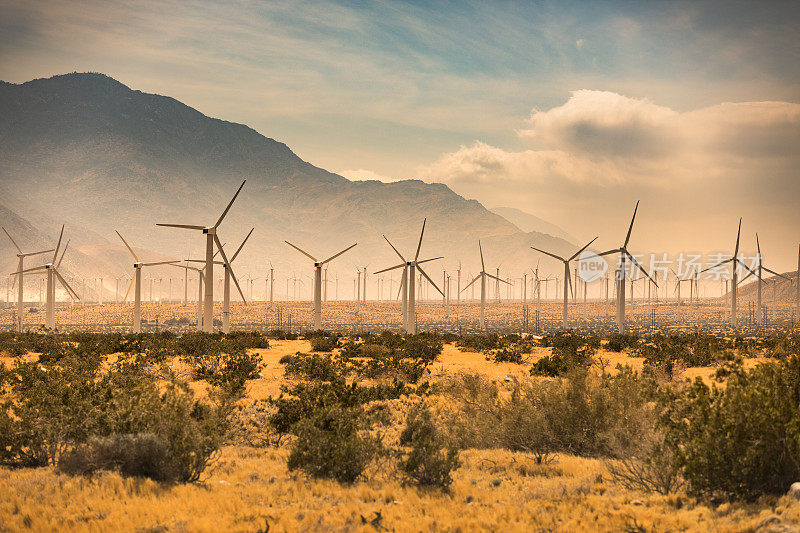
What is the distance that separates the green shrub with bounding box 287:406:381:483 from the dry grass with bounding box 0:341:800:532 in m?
0.40

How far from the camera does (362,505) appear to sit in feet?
42.2

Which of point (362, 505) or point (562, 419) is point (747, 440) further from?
point (362, 505)

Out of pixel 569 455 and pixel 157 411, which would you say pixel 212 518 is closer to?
pixel 157 411

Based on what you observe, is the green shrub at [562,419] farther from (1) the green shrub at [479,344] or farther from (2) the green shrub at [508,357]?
(1) the green shrub at [479,344]

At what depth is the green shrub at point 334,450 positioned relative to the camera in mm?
14680

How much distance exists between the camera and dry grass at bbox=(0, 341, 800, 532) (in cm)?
1155

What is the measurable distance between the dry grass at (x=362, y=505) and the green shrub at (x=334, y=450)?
1.31 ft

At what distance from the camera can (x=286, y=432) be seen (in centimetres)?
1989

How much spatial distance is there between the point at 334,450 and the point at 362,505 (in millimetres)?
2229

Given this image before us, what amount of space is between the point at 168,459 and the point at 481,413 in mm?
9861

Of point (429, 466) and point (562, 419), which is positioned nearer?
point (429, 466)

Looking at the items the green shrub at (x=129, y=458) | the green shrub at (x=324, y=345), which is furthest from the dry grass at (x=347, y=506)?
the green shrub at (x=324, y=345)

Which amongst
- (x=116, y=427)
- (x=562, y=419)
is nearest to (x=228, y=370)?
(x=116, y=427)

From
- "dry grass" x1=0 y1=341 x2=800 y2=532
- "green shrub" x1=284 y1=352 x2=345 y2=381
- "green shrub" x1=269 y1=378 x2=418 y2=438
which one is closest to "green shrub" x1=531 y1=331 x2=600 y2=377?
"dry grass" x1=0 y1=341 x2=800 y2=532
